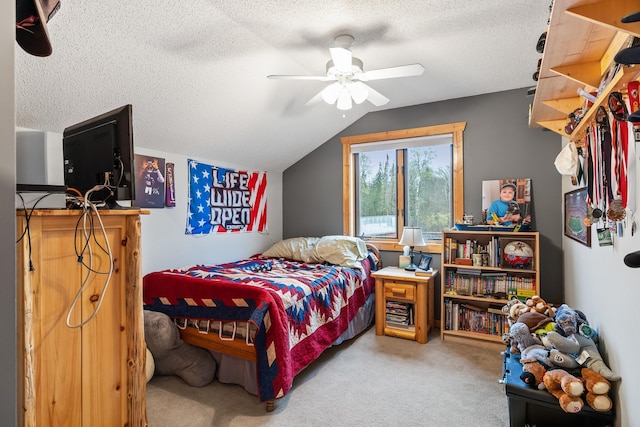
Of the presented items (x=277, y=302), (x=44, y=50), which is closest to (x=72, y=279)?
(x=44, y=50)

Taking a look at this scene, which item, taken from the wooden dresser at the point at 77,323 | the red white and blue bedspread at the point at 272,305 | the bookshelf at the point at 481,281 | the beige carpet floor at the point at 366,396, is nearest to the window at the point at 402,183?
the bookshelf at the point at 481,281

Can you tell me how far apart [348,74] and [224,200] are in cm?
217

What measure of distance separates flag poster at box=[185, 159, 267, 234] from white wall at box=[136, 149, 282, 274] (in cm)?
7

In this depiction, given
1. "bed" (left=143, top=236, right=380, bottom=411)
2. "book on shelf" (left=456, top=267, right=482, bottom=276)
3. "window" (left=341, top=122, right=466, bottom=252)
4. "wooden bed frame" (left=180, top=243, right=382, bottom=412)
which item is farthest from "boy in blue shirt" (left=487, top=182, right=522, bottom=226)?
"wooden bed frame" (left=180, top=243, right=382, bottom=412)

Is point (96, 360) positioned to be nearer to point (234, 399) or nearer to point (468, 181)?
point (234, 399)

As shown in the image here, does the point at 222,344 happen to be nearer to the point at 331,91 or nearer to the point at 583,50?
the point at 331,91

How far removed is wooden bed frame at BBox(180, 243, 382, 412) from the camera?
223cm

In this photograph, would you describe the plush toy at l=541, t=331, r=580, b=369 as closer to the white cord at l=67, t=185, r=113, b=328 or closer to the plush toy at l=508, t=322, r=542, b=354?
the plush toy at l=508, t=322, r=542, b=354

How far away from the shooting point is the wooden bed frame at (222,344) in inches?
87.9

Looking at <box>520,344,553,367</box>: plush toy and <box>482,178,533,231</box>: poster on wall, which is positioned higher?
<box>482,178,533,231</box>: poster on wall

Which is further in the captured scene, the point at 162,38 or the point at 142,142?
the point at 142,142

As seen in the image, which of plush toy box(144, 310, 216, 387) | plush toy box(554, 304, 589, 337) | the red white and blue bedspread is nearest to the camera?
plush toy box(554, 304, 589, 337)

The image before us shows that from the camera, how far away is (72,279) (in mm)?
1171

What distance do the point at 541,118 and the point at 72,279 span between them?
9.73 feet
